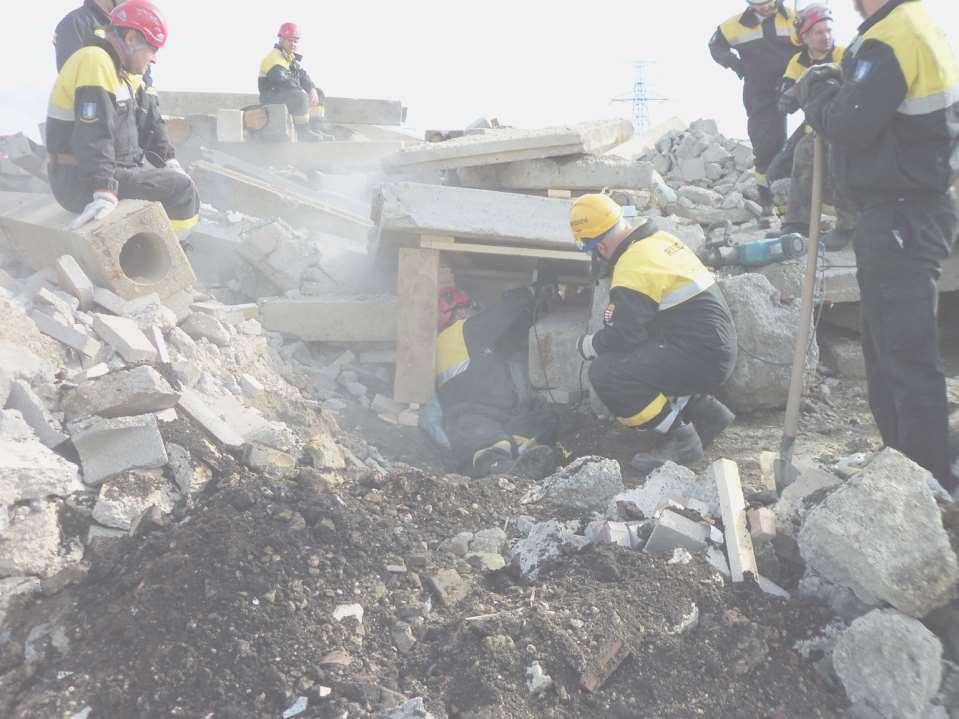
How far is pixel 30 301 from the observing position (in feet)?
16.9

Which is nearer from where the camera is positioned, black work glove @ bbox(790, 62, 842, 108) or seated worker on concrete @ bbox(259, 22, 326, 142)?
black work glove @ bbox(790, 62, 842, 108)

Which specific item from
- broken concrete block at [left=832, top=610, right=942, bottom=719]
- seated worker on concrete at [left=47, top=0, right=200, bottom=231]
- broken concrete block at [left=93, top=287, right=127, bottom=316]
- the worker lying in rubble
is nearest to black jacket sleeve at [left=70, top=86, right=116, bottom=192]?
seated worker on concrete at [left=47, top=0, right=200, bottom=231]

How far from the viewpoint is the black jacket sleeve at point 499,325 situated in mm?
6414

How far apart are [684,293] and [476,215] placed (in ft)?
6.11

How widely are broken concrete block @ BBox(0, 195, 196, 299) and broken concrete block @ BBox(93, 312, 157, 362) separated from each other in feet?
1.78

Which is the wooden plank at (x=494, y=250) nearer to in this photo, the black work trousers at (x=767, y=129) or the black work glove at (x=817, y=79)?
the black work glove at (x=817, y=79)

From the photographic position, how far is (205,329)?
19.1ft

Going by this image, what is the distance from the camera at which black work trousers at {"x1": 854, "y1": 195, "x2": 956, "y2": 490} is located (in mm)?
3785

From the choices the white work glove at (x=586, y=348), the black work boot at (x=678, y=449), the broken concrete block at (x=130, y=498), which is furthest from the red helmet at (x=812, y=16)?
the broken concrete block at (x=130, y=498)

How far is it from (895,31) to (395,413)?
4.11 metres

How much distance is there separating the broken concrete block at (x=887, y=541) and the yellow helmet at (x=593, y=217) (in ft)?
8.72

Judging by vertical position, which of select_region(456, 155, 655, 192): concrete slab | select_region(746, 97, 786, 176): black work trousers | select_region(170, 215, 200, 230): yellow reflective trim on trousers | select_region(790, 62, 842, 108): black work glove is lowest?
select_region(170, 215, 200, 230): yellow reflective trim on trousers

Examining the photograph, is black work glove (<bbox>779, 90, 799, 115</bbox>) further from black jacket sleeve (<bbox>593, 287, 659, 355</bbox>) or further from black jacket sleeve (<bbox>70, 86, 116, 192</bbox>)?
black jacket sleeve (<bbox>70, 86, 116, 192</bbox>)

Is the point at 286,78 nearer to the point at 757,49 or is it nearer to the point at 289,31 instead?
the point at 289,31
